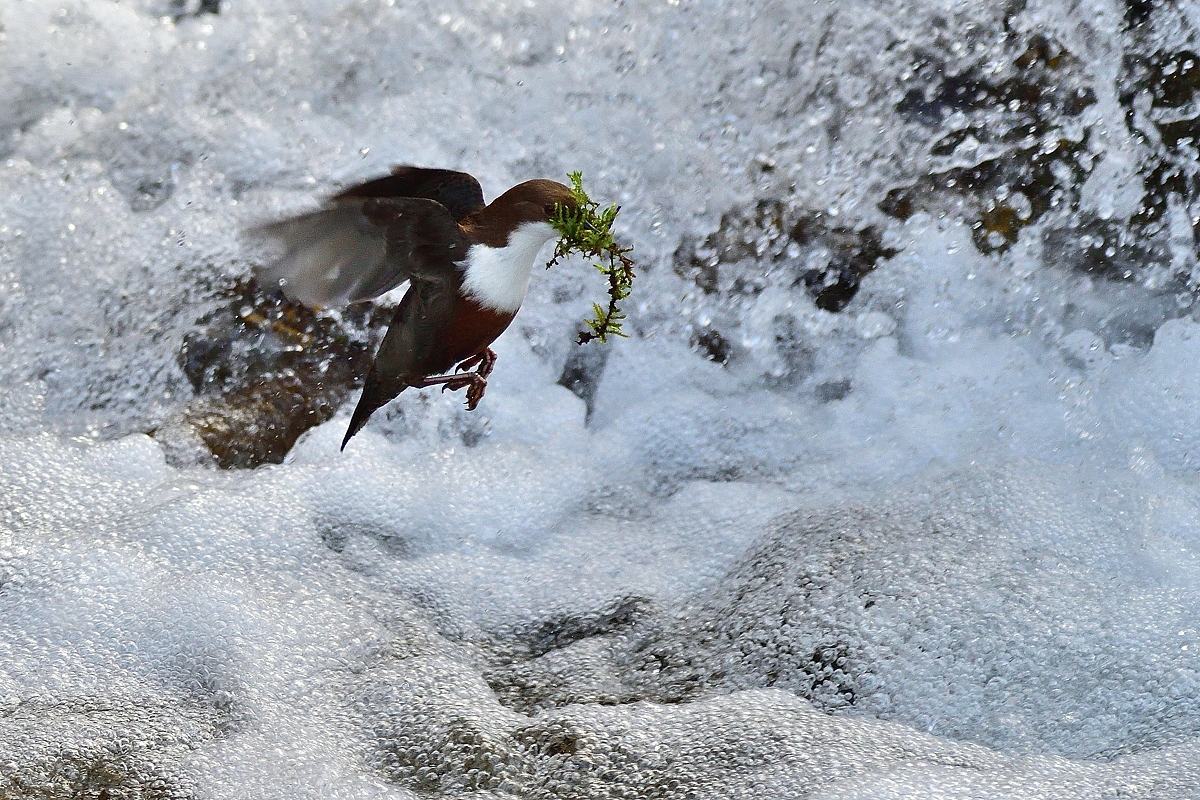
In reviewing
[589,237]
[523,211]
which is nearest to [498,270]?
[523,211]

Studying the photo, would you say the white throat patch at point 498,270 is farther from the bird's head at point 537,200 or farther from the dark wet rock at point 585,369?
the dark wet rock at point 585,369

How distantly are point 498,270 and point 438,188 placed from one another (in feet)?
0.82

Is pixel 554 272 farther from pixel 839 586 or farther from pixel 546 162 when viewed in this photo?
pixel 839 586

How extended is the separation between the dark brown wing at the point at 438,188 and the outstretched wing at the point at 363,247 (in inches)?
3.7

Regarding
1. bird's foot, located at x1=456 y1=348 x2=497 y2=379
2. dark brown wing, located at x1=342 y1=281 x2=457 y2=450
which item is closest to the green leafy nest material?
dark brown wing, located at x1=342 y1=281 x2=457 y2=450

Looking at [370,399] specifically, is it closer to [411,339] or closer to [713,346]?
[411,339]

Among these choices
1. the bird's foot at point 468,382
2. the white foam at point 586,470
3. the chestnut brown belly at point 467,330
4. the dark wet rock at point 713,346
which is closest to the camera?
the chestnut brown belly at point 467,330

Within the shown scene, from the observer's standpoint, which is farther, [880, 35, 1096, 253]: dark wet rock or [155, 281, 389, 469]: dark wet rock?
[880, 35, 1096, 253]: dark wet rock

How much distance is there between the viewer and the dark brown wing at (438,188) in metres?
1.98

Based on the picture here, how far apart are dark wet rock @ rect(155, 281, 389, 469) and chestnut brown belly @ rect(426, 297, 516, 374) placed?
1103 mm

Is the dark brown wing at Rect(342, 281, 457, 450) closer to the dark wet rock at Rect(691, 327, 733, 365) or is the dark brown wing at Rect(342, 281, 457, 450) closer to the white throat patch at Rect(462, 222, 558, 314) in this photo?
the white throat patch at Rect(462, 222, 558, 314)

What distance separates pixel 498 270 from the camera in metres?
1.87

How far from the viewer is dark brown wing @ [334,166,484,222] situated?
1979 mm

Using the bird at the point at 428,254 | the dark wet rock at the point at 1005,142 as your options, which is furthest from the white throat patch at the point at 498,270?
the dark wet rock at the point at 1005,142
